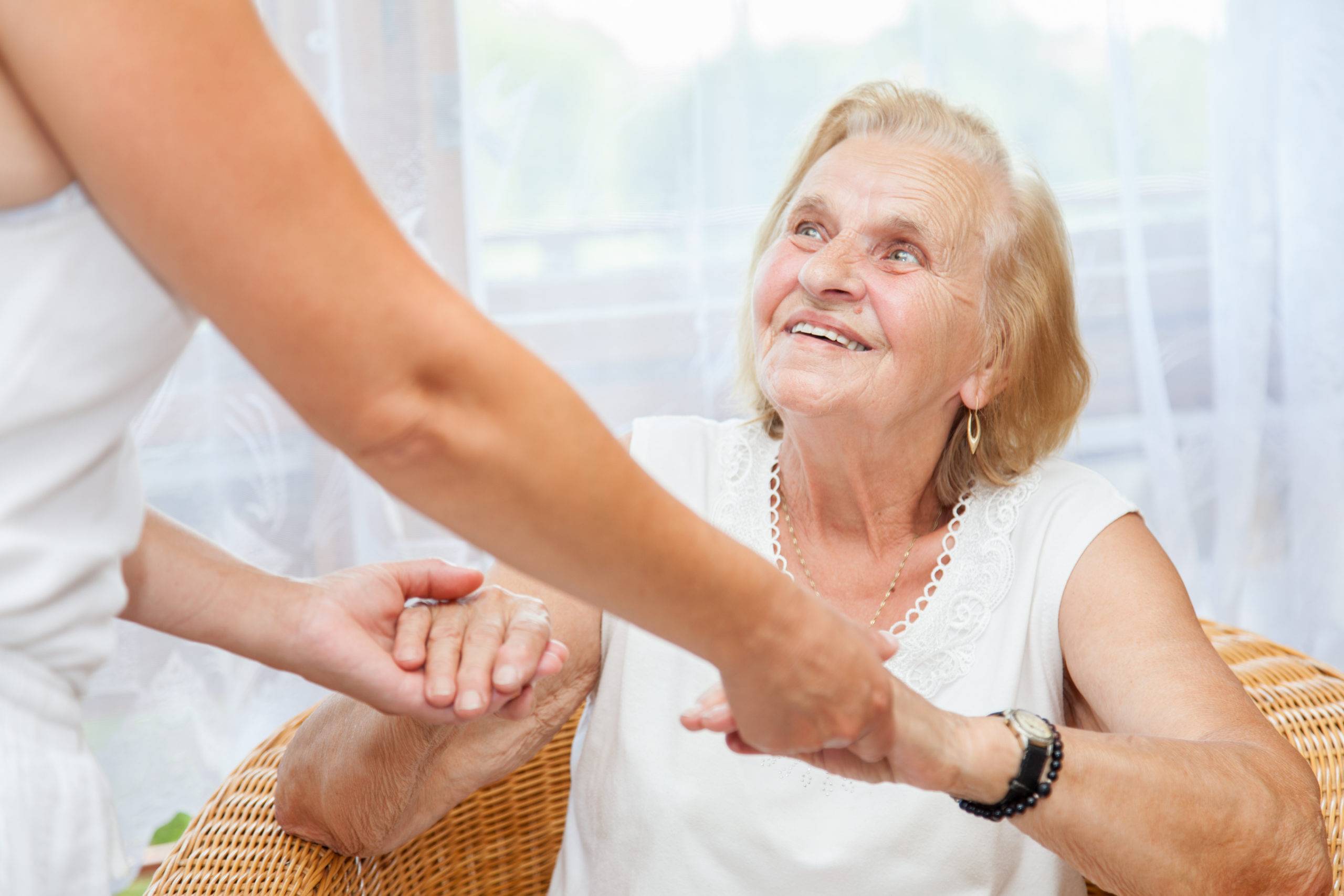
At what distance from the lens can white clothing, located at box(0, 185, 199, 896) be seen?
63cm

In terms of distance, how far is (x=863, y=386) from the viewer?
1.49 m

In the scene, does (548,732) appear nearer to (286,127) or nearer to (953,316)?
(953,316)

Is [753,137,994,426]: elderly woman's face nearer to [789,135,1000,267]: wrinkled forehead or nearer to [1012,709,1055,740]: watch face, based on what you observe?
[789,135,1000,267]: wrinkled forehead

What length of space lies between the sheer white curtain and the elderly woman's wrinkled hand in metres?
1.18

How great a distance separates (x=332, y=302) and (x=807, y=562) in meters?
1.12

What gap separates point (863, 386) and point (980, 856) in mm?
590

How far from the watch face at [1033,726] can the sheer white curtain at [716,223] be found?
4.37ft

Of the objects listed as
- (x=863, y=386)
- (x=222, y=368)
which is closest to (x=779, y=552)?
(x=863, y=386)

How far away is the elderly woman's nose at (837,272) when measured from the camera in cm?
152

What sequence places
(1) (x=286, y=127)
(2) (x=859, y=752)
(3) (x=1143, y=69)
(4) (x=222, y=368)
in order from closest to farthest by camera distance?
(1) (x=286, y=127) < (2) (x=859, y=752) < (4) (x=222, y=368) < (3) (x=1143, y=69)

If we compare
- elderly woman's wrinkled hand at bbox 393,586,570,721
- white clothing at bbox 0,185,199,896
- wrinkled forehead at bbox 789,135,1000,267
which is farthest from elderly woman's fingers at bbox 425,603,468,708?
wrinkled forehead at bbox 789,135,1000,267

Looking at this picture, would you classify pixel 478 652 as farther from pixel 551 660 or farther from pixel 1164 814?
pixel 1164 814

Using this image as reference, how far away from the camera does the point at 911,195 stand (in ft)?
5.09

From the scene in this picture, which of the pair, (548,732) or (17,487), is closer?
(17,487)
